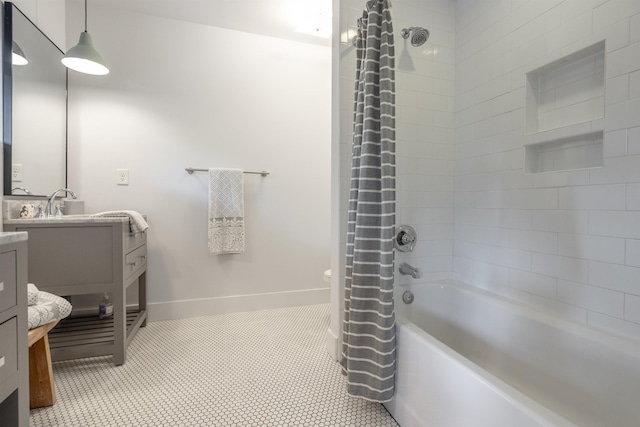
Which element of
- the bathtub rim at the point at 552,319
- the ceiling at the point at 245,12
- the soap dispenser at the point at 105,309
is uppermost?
the ceiling at the point at 245,12

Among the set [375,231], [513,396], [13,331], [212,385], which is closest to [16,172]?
[13,331]

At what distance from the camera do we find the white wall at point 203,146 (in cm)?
220

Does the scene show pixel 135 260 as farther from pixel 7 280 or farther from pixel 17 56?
pixel 17 56

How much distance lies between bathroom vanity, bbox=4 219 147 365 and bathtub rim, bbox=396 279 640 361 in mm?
1530

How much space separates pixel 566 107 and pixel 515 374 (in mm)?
1291

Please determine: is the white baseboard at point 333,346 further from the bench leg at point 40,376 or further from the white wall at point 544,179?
the bench leg at point 40,376

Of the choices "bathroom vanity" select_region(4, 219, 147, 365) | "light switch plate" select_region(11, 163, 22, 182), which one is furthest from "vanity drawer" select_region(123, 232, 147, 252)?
"light switch plate" select_region(11, 163, 22, 182)

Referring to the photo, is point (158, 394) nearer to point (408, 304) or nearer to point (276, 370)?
point (276, 370)

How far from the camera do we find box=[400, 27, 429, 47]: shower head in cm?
162

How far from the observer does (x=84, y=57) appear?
5.56 ft

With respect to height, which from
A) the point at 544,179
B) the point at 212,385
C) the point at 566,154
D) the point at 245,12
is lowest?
the point at 212,385

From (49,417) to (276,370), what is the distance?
1.00m

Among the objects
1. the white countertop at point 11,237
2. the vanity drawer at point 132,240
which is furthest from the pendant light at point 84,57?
the white countertop at point 11,237

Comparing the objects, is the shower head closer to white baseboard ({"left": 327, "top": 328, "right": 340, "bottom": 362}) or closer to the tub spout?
the tub spout
